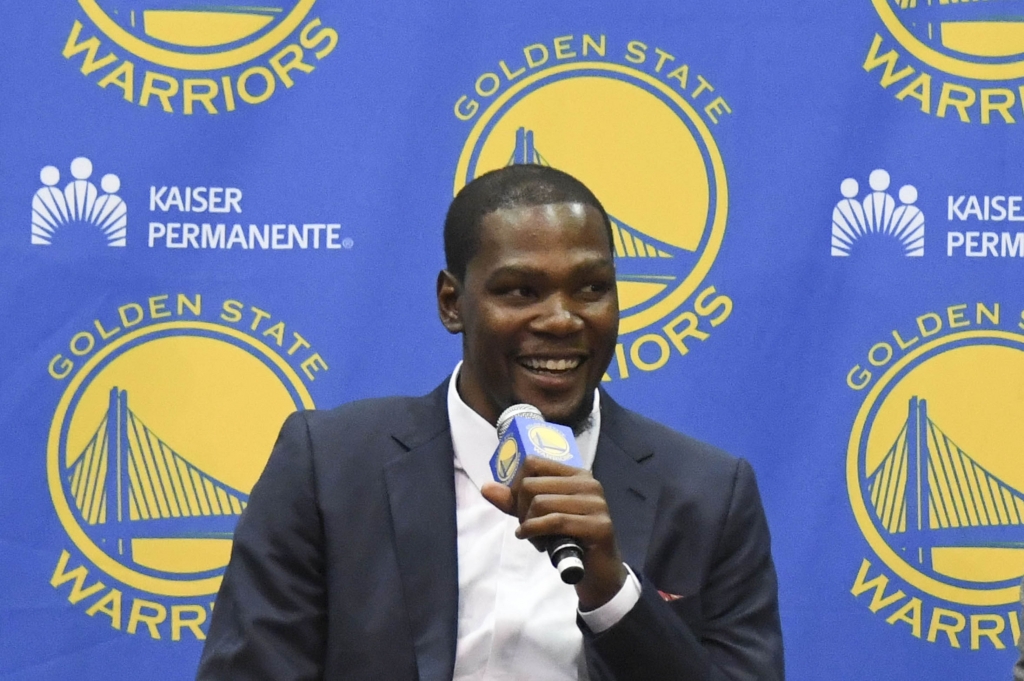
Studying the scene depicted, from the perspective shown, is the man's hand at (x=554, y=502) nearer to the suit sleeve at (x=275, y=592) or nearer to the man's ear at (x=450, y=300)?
the suit sleeve at (x=275, y=592)

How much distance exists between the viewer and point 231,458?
2.92 meters

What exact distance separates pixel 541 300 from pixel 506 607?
456 millimetres

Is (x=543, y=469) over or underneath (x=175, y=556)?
over

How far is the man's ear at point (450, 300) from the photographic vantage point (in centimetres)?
231

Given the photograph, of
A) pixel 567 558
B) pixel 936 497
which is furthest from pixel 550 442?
pixel 936 497

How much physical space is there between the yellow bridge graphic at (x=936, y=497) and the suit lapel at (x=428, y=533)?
1.09m

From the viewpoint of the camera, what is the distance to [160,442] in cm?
291

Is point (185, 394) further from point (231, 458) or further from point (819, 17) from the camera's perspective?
point (819, 17)

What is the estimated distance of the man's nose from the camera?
6.99ft

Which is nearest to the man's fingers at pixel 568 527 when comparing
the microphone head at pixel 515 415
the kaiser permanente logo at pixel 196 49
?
the microphone head at pixel 515 415

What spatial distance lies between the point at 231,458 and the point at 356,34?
2.97 feet

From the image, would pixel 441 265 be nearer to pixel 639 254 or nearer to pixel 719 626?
pixel 639 254

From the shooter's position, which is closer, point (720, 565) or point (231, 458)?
point (720, 565)

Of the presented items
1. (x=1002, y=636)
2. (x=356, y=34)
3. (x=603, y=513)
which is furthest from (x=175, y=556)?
(x=1002, y=636)
